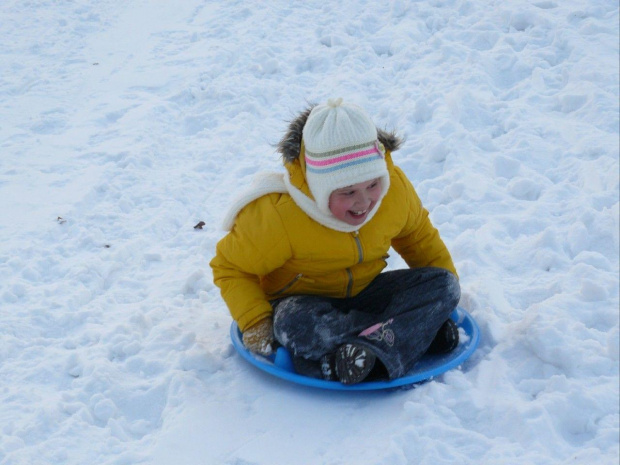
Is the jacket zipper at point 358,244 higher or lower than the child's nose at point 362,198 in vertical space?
lower

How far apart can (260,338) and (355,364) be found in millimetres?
436

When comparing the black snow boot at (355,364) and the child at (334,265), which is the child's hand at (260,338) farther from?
the black snow boot at (355,364)

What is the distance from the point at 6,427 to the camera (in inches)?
99.7

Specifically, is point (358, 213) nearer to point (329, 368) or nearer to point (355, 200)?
point (355, 200)

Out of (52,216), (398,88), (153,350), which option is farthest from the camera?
(398,88)

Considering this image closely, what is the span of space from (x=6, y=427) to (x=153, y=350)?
65 cm

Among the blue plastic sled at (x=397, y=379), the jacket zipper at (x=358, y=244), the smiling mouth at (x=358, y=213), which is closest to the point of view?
the blue plastic sled at (x=397, y=379)

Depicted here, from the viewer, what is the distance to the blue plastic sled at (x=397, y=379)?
8.73ft

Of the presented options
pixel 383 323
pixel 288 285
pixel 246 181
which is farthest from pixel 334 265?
pixel 246 181

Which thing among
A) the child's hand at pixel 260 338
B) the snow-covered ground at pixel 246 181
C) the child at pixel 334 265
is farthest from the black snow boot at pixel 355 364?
the child's hand at pixel 260 338

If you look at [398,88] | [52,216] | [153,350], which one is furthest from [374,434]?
[398,88]

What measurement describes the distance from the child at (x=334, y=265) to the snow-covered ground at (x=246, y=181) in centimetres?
18

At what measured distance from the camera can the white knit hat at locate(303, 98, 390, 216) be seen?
8.75 ft

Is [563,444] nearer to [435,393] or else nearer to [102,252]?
[435,393]
